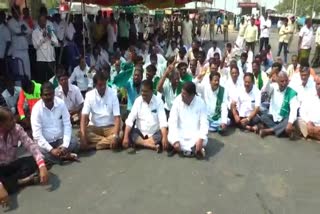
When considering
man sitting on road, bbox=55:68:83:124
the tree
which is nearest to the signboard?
the tree

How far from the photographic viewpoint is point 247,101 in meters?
7.29

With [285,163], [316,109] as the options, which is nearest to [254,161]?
[285,163]

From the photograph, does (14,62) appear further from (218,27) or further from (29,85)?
(218,27)

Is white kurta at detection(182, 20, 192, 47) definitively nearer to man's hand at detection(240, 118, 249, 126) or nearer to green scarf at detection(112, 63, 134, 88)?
green scarf at detection(112, 63, 134, 88)

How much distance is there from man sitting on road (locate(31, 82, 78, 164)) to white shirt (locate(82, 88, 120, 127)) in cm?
56

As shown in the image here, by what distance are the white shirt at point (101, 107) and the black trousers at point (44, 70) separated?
3954 millimetres

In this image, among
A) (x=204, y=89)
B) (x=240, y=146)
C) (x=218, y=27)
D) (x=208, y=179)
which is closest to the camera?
(x=208, y=179)

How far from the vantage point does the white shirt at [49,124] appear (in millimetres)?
5465

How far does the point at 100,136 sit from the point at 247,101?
8.77ft

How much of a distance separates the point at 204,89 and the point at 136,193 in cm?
296

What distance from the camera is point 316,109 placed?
22.0 feet

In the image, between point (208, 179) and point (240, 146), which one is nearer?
point (208, 179)

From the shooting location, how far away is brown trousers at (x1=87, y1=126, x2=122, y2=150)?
20.2 ft

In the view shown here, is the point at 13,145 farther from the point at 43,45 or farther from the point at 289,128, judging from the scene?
the point at 43,45
